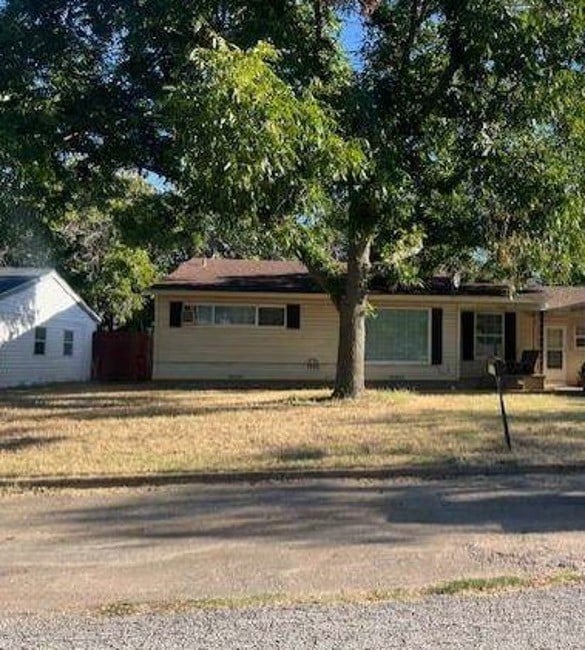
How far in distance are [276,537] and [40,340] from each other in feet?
74.9

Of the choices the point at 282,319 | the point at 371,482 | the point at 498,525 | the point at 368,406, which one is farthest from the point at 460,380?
the point at 498,525

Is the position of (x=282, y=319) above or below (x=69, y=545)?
above

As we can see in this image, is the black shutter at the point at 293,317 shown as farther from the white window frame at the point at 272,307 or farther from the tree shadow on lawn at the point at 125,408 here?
the tree shadow on lawn at the point at 125,408

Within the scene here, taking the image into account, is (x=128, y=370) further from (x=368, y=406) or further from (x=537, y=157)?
(x=537, y=157)

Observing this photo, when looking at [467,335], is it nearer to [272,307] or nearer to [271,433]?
[272,307]

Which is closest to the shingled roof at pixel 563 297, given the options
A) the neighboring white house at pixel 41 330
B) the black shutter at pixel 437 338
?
the black shutter at pixel 437 338

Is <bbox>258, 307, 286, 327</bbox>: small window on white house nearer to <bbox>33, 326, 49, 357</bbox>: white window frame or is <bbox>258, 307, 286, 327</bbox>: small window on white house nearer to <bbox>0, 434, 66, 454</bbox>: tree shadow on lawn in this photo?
<bbox>33, 326, 49, 357</bbox>: white window frame

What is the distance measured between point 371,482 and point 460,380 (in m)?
17.3

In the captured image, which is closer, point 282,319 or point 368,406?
point 368,406

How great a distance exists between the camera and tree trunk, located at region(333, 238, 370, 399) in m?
19.0

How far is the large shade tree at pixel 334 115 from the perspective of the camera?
1209cm

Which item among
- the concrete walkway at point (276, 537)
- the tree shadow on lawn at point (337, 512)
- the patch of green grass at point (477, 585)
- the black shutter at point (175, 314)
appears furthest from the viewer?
the black shutter at point (175, 314)

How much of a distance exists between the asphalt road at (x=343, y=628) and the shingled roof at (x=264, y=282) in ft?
65.2

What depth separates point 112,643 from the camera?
17.0ft
